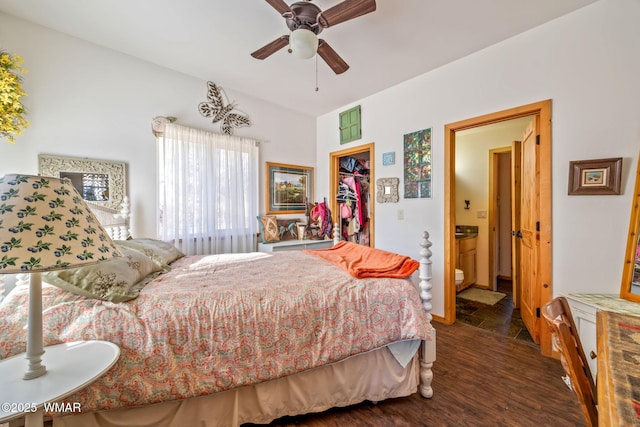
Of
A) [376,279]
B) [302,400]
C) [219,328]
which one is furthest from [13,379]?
[376,279]

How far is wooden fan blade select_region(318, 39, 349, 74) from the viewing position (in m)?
1.82

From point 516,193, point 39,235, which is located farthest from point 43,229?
point 516,193

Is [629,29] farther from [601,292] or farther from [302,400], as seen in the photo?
[302,400]

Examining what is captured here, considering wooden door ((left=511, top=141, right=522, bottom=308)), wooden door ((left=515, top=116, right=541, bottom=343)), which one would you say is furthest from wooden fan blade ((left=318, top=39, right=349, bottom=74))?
wooden door ((left=511, top=141, right=522, bottom=308))

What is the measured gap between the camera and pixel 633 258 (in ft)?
5.43

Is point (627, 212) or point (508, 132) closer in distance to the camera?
point (627, 212)

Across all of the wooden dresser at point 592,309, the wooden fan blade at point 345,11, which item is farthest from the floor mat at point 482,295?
the wooden fan blade at point 345,11

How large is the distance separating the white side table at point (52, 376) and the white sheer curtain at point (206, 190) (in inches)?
74.4

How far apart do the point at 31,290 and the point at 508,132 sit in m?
5.12

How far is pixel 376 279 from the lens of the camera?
63.2 inches

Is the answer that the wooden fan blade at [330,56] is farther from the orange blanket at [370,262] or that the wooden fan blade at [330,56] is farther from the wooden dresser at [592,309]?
the wooden dresser at [592,309]

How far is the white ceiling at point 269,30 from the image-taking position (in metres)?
1.85

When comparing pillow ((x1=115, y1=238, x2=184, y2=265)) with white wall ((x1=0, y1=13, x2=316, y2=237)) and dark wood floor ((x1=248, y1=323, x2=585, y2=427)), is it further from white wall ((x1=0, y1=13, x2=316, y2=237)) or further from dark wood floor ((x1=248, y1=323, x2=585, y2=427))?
dark wood floor ((x1=248, y1=323, x2=585, y2=427))

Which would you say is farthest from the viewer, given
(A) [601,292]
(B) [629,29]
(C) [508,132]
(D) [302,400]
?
(C) [508,132]
